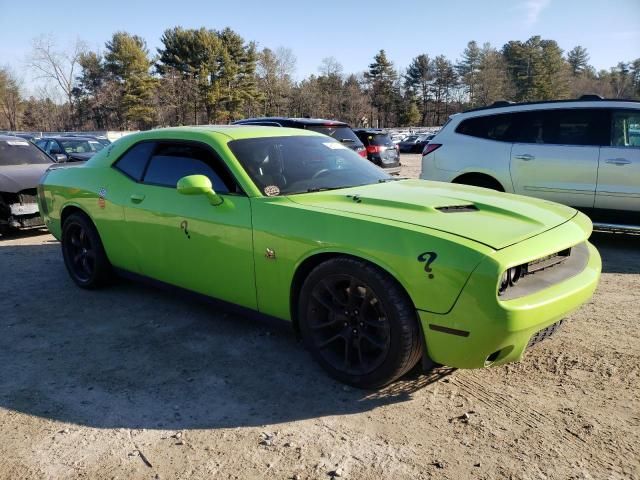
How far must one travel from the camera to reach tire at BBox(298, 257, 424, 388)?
271 centimetres

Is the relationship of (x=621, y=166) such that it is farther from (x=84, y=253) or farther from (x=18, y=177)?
(x=18, y=177)

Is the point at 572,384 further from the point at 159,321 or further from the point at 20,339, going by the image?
the point at 20,339

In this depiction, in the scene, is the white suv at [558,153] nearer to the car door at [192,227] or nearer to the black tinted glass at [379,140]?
the car door at [192,227]

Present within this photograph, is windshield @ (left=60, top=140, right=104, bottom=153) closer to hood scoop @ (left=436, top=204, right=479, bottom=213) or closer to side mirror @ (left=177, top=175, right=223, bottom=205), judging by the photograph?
side mirror @ (left=177, top=175, right=223, bottom=205)

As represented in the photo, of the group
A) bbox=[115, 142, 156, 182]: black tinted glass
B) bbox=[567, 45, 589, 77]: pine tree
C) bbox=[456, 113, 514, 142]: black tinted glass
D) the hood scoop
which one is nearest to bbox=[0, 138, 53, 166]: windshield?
bbox=[115, 142, 156, 182]: black tinted glass

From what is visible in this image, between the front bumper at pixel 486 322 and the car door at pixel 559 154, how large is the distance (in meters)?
4.21

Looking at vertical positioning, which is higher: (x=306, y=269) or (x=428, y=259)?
(x=428, y=259)

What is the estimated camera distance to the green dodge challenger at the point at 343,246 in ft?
8.42

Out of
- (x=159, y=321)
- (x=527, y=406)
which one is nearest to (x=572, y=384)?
(x=527, y=406)

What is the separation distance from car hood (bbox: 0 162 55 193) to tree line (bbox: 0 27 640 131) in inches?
1870

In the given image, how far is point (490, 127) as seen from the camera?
277 inches

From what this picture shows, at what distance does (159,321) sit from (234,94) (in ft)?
187

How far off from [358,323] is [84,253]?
3.21m

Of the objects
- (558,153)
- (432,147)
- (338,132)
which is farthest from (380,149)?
(558,153)
